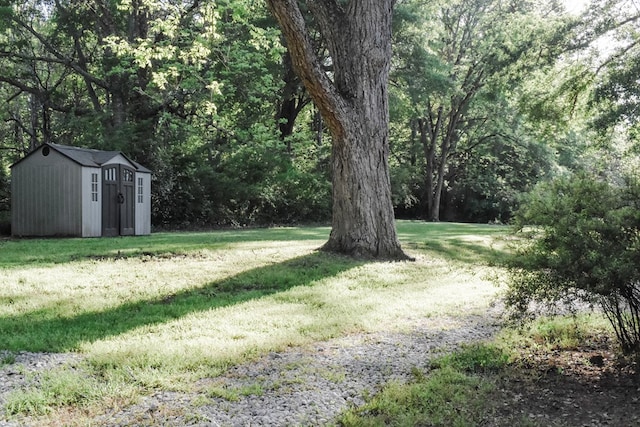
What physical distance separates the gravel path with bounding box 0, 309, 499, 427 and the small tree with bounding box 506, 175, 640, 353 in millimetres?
1054

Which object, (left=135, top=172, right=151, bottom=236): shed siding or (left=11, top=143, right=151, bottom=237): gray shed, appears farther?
(left=135, top=172, right=151, bottom=236): shed siding

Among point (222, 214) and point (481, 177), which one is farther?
point (481, 177)

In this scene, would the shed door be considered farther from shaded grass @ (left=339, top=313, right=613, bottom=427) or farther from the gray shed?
shaded grass @ (left=339, top=313, right=613, bottom=427)

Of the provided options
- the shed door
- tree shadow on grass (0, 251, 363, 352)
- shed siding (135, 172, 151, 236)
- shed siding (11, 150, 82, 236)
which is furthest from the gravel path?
shed siding (135, 172, 151, 236)

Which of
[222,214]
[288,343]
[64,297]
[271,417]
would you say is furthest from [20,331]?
[222,214]

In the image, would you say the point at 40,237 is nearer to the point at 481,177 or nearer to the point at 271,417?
the point at 271,417

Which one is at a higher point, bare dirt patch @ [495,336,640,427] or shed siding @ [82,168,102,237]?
shed siding @ [82,168,102,237]

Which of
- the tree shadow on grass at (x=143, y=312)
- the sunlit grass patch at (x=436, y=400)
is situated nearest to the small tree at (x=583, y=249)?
the sunlit grass patch at (x=436, y=400)

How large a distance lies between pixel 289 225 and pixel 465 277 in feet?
42.4

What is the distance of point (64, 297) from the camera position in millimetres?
6270

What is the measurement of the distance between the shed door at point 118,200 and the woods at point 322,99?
243 cm

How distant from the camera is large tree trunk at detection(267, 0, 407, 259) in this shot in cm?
953

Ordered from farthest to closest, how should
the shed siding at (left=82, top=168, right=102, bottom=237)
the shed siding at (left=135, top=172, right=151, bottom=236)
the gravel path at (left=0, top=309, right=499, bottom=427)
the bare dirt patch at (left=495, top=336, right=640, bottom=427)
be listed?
the shed siding at (left=135, top=172, right=151, bottom=236) < the shed siding at (left=82, top=168, right=102, bottom=237) < the bare dirt patch at (left=495, top=336, right=640, bottom=427) < the gravel path at (left=0, top=309, right=499, bottom=427)

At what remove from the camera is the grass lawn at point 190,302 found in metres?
4.09
